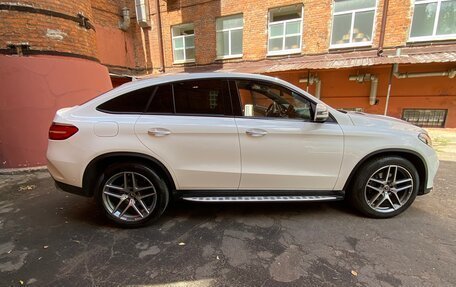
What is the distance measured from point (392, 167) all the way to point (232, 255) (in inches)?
85.2

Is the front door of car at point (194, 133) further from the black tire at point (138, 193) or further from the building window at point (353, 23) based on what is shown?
the building window at point (353, 23)

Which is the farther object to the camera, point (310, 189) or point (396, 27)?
point (396, 27)

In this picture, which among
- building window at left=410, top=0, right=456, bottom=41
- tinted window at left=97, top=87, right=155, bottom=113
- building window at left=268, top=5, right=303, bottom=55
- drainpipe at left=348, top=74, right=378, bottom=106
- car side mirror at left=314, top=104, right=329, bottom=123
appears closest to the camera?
car side mirror at left=314, top=104, right=329, bottom=123

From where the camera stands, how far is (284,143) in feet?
9.11

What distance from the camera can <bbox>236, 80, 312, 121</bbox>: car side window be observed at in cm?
285

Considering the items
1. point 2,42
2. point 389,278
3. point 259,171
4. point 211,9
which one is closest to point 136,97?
point 259,171

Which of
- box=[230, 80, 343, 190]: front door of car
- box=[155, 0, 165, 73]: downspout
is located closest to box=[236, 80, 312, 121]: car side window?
box=[230, 80, 343, 190]: front door of car

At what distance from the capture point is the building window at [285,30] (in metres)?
10.5

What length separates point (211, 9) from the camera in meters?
11.8

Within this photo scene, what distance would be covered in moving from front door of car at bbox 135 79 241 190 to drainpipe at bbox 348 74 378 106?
8.44 metres

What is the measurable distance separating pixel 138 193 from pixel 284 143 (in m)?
1.81

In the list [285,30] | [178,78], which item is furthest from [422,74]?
[178,78]

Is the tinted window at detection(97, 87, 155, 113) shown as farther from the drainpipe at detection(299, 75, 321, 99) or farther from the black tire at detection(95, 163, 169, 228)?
the drainpipe at detection(299, 75, 321, 99)

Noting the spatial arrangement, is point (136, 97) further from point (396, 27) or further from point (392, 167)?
point (396, 27)
